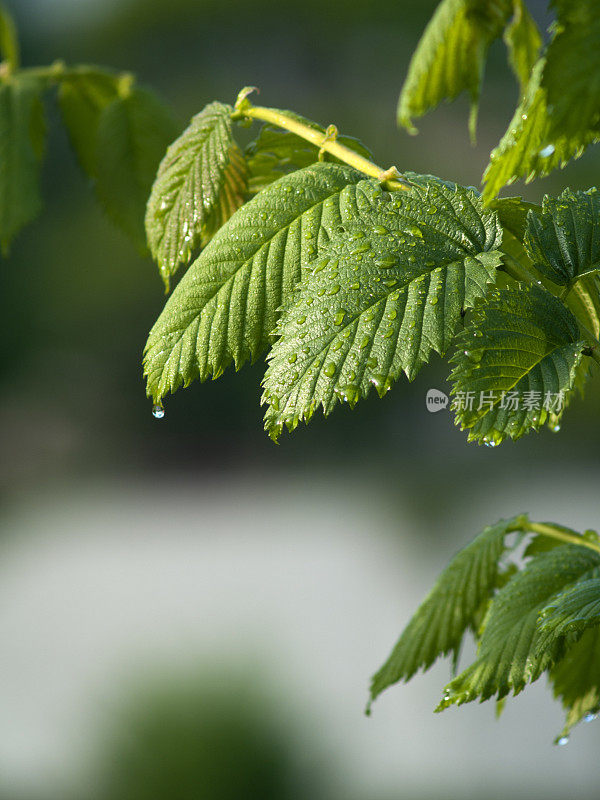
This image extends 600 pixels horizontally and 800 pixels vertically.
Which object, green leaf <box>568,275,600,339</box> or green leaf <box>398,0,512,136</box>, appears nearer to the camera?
A: green leaf <box>568,275,600,339</box>

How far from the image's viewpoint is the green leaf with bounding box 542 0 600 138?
1.21ft

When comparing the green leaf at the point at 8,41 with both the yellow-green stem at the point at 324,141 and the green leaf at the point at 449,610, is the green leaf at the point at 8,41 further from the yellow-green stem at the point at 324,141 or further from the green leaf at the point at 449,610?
the green leaf at the point at 449,610

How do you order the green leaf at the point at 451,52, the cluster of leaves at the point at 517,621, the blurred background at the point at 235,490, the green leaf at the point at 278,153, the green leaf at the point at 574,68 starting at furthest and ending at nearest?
the blurred background at the point at 235,490, the green leaf at the point at 451,52, the green leaf at the point at 278,153, the cluster of leaves at the point at 517,621, the green leaf at the point at 574,68

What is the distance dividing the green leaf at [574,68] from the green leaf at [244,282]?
0.13 meters

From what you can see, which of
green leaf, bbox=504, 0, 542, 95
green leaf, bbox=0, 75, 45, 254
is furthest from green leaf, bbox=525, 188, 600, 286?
green leaf, bbox=0, 75, 45, 254

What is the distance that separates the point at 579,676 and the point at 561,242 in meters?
0.33

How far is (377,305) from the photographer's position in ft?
1.36

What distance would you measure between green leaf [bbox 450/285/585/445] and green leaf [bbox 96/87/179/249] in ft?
1.44

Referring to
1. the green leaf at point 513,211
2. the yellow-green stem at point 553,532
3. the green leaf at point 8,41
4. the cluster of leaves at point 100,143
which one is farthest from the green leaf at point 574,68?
the green leaf at point 8,41

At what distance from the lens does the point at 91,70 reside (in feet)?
2.70

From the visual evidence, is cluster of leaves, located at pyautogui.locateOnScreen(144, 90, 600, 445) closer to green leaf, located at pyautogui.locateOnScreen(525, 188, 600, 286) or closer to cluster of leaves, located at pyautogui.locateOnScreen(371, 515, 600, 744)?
green leaf, located at pyautogui.locateOnScreen(525, 188, 600, 286)

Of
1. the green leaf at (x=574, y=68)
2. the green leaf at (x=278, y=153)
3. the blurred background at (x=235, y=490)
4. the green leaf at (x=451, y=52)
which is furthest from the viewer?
the blurred background at (x=235, y=490)

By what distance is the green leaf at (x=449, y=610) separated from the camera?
0.62 metres

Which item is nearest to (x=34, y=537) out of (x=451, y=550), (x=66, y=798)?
(x=66, y=798)
